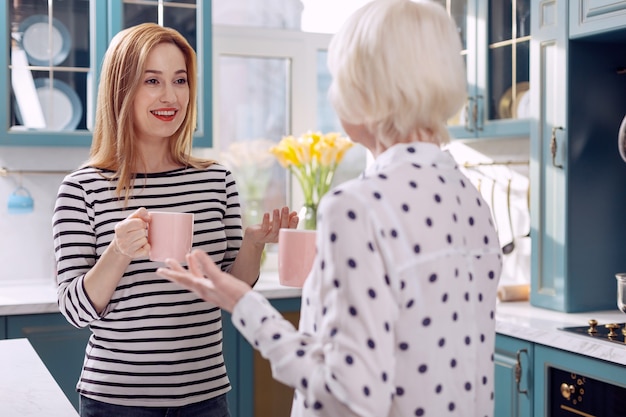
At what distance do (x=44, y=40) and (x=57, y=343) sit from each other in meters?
1.12

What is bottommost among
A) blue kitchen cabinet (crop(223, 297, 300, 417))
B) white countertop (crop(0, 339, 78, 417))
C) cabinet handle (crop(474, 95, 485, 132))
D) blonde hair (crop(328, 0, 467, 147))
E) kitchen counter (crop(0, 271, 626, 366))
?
blue kitchen cabinet (crop(223, 297, 300, 417))

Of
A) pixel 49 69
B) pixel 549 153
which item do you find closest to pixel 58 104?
pixel 49 69

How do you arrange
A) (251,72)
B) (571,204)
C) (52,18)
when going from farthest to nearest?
(251,72) < (52,18) < (571,204)

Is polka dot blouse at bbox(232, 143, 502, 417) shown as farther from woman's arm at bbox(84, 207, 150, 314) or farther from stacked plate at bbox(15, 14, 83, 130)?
stacked plate at bbox(15, 14, 83, 130)

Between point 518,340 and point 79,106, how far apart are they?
71.3 inches

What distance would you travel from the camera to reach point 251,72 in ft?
12.6

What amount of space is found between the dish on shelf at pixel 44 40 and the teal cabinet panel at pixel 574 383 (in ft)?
6.60

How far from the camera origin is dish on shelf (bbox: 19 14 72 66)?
301 centimetres

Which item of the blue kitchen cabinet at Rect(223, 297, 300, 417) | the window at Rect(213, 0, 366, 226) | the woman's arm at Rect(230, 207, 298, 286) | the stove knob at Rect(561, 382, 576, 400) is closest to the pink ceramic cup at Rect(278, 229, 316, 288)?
the woman's arm at Rect(230, 207, 298, 286)

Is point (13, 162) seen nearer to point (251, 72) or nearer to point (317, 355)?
point (251, 72)

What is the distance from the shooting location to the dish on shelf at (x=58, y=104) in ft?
9.98

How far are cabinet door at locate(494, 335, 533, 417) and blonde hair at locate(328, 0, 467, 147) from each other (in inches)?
64.4

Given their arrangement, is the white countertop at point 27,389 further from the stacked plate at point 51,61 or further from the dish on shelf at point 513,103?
the dish on shelf at point 513,103

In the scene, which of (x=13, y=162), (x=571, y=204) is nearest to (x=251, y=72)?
(x=13, y=162)
